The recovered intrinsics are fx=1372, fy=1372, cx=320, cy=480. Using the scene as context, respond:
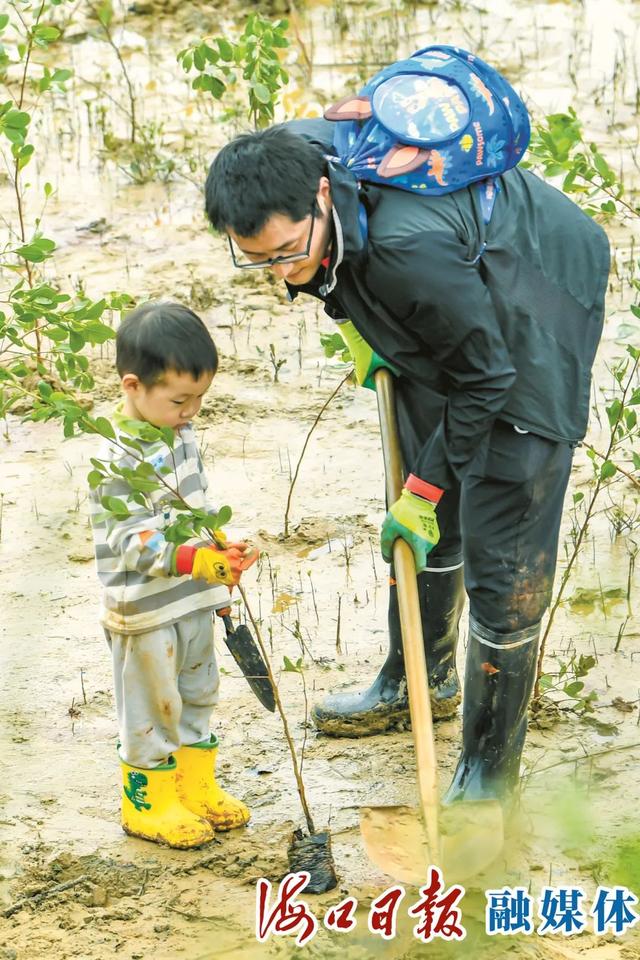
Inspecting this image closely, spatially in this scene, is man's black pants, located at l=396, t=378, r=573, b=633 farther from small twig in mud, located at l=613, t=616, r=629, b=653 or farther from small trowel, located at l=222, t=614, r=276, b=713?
small twig in mud, located at l=613, t=616, r=629, b=653

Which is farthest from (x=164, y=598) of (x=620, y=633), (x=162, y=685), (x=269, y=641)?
(x=620, y=633)

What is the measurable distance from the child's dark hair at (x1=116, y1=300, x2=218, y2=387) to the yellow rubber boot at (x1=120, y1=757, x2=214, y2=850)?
1.00 m

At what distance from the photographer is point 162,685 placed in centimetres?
327

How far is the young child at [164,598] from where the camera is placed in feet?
10.0

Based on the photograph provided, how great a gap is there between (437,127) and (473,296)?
359 millimetres

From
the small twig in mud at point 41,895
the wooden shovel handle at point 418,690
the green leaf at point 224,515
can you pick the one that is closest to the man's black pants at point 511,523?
the wooden shovel handle at point 418,690

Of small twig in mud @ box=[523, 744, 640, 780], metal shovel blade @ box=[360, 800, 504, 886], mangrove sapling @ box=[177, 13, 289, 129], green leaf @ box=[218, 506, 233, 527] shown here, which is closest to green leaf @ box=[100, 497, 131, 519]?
green leaf @ box=[218, 506, 233, 527]

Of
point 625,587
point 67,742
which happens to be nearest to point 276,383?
point 625,587

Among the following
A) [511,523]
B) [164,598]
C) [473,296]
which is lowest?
[164,598]

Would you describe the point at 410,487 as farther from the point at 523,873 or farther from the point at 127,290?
the point at 127,290

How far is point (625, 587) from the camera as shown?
15.3 ft

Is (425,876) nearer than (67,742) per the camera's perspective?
Yes

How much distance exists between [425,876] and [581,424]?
1108 millimetres

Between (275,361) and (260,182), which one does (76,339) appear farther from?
(275,361)
